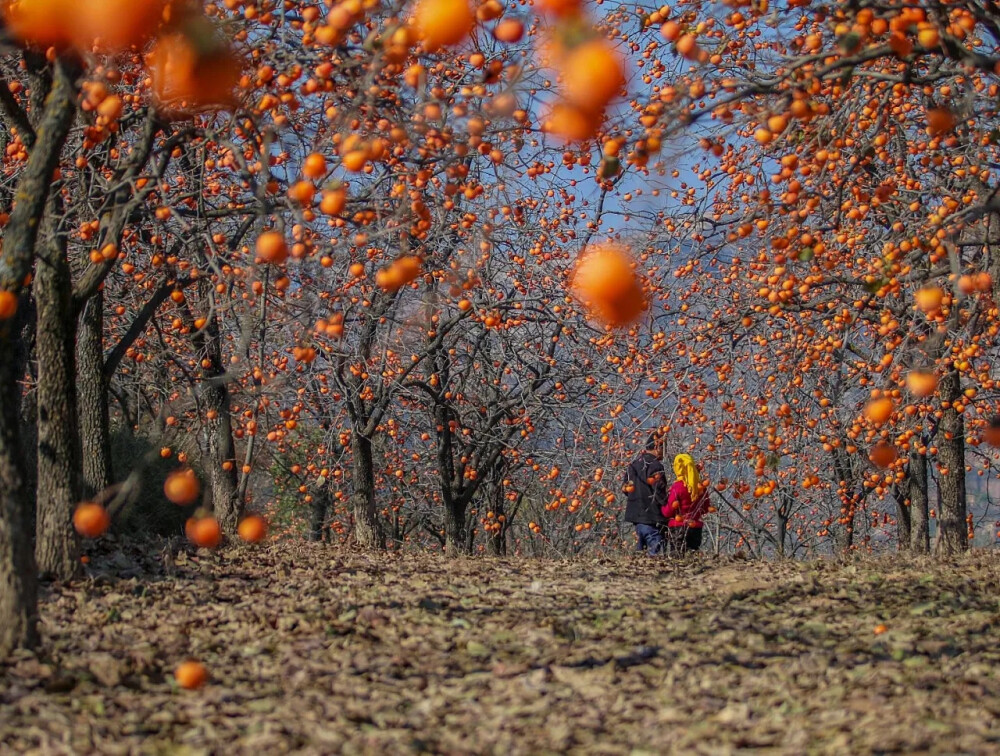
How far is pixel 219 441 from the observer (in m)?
8.29

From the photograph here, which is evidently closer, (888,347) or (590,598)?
(590,598)

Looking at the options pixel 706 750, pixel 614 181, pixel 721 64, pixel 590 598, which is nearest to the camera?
pixel 706 750

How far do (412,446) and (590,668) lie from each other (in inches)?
471

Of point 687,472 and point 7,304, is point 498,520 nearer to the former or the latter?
point 687,472

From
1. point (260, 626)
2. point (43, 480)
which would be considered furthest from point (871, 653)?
point (43, 480)

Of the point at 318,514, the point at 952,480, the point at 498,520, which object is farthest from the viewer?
the point at 318,514

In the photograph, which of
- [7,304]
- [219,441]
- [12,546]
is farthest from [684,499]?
[7,304]

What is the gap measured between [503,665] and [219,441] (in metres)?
4.97

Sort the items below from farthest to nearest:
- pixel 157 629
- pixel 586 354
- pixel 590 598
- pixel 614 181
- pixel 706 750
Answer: pixel 586 354 → pixel 614 181 → pixel 590 598 → pixel 157 629 → pixel 706 750

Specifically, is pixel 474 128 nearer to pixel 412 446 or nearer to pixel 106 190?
pixel 106 190

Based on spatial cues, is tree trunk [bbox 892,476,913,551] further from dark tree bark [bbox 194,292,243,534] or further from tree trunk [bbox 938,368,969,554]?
dark tree bark [bbox 194,292,243,534]

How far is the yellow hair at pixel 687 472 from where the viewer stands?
8.76 m

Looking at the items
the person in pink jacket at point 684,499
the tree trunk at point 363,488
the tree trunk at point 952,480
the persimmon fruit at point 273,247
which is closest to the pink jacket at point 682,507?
the person in pink jacket at point 684,499

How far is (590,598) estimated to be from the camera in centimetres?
546
